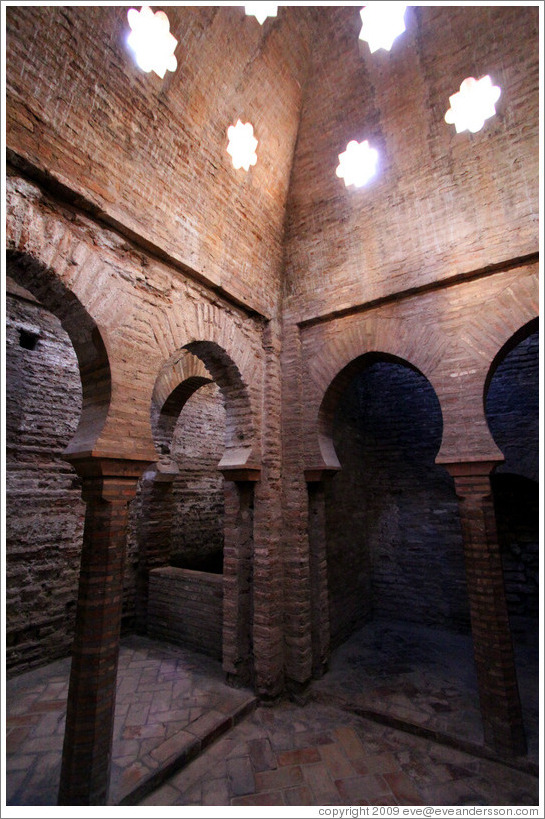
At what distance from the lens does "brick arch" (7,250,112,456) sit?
10.4 ft

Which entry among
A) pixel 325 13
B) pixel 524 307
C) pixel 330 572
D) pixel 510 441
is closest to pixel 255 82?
pixel 325 13

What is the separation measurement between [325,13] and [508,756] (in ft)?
26.5

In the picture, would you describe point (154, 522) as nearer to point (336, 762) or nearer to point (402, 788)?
point (336, 762)

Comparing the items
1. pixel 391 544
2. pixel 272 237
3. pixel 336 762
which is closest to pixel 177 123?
pixel 272 237

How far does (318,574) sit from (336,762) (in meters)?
1.95

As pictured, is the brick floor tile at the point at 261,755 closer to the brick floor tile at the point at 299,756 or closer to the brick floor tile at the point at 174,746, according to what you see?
the brick floor tile at the point at 299,756

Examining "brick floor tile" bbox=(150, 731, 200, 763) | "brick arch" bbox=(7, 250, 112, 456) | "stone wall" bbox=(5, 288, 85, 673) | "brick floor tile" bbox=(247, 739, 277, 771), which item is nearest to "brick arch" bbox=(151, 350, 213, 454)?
"stone wall" bbox=(5, 288, 85, 673)

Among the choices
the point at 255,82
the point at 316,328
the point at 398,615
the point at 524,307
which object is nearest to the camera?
the point at 524,307

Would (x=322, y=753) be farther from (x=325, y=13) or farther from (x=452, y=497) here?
(x=325, y=13)

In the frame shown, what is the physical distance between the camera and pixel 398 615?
7.24 meters

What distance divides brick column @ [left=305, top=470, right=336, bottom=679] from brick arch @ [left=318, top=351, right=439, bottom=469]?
0.24 meters

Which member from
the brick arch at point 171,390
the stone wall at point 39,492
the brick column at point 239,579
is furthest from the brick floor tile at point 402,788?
the brick arch at point 171,390

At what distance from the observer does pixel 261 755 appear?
374 cm

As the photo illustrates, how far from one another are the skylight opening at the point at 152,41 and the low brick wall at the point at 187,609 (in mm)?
6062
